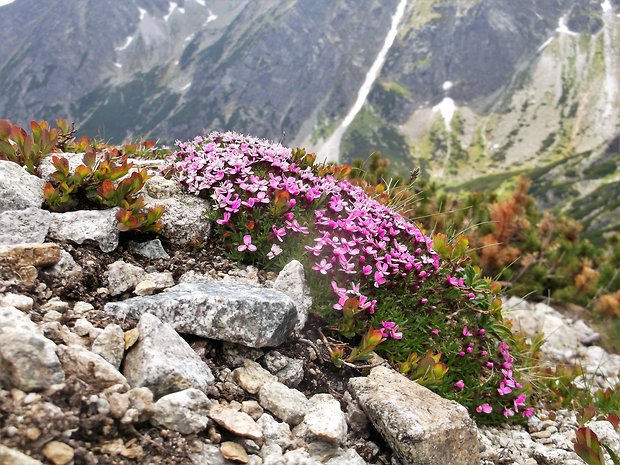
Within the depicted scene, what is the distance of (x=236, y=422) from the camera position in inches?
124

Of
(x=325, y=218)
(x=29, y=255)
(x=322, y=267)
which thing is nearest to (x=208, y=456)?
(x=29, y=255)

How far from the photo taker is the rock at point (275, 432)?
330 cm

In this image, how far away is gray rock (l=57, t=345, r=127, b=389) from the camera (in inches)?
112

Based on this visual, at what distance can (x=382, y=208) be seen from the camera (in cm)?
618

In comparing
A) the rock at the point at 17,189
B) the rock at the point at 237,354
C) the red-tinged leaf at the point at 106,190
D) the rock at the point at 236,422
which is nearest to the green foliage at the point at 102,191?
the red-tinged leaf at the point at 106,190

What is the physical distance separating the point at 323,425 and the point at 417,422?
751mm

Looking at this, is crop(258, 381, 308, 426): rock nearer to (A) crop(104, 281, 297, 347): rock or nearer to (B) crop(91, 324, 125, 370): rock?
(A) crop(104, 281, 297, 347): rock

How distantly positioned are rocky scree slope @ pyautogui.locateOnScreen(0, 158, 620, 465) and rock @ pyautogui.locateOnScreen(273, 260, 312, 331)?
16mm

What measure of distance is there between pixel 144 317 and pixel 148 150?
17.5 feet

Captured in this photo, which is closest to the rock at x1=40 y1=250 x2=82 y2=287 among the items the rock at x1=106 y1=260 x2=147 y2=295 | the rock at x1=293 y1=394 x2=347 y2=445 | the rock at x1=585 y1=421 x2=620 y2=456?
the rock at x1=106 y1=260 x2=147 y2=295

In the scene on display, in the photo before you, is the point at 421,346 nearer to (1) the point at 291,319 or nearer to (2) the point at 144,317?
(1) the point at 291,319

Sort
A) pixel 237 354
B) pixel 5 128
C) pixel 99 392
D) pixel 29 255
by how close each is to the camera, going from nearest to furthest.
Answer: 1. pixel 99 392
2. pixel 29 255
3. pixel 237 354
4. pixel 5 128

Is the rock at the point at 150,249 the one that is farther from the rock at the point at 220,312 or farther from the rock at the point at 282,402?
the rock at the point at 282,402

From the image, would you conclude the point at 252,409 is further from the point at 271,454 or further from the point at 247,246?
the point at 247,246
